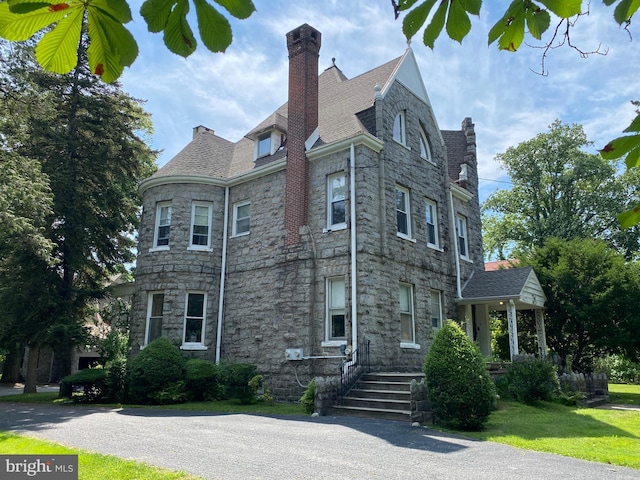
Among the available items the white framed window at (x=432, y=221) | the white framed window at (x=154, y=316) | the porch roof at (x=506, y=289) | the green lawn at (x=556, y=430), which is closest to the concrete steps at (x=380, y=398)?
the green lawn at (x=556, y=430)

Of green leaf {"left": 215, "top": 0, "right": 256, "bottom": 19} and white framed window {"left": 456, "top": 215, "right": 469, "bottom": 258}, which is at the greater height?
white framed window {"left": 456, "top": 215, "right": 469, "bottom": 258}

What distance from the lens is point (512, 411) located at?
1092 cm

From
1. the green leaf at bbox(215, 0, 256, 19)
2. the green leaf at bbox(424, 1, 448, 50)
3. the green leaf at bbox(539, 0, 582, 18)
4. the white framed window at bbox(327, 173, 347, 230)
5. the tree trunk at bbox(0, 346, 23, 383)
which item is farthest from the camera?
the tree trunk at bbox(0, 346, 23, 383)

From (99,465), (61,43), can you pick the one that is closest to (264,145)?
(99,465)

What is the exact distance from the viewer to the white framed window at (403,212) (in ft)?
50.7

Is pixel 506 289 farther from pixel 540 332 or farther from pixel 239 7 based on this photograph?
pixel 239 7

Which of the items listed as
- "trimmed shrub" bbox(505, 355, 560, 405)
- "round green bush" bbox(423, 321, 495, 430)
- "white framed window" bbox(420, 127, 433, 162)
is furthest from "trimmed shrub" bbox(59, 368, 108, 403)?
"white framed window" bbox(420, 127, 433, 162)

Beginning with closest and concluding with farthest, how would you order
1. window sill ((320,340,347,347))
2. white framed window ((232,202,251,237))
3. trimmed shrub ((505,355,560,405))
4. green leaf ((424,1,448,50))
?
1. green leaf ((424,1,448,50))
2. trimmed shrub ((505,355,560,405))
3. window sill ((320,340,347,347))
4. white framed window ((232,202,251,237))

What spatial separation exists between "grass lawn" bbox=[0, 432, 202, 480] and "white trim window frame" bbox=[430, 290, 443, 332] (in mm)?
11740

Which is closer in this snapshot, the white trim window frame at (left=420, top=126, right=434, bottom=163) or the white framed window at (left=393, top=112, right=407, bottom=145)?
the white framed window at (left=393, top=112, right=407, bottom=145)

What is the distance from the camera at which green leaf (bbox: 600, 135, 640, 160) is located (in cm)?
185

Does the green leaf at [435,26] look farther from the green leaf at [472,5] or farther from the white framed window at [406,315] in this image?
the white framed window at [406,315]

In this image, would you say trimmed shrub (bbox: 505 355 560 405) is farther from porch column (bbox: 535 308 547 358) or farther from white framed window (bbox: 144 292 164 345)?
white framed window (bbox: 144 292 164 345)

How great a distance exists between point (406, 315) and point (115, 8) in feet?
46.5
